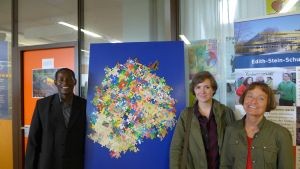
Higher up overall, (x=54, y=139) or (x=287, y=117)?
(x=287, y=117)

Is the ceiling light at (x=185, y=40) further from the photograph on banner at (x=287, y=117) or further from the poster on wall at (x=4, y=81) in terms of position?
the poster on wall at (x=4, y=81)

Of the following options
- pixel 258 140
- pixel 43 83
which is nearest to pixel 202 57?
pixel 258 140

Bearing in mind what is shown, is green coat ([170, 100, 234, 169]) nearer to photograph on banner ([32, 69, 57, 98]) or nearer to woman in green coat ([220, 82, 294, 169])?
woman in green coat ([220, 82, 294, 169])

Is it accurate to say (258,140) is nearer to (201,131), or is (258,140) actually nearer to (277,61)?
(201,131)

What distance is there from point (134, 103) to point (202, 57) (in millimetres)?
768

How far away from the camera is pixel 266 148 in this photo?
181cm

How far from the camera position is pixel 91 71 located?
8.47ft

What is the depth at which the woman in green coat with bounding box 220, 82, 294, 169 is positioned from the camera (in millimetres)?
1800

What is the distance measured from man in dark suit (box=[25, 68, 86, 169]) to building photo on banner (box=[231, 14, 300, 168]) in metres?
1.38

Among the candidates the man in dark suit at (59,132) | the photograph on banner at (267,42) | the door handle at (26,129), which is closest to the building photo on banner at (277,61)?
the photograph on banner at (267,42)

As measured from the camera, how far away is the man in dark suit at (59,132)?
240 centimetres

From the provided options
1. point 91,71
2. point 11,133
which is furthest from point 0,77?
point 91,71

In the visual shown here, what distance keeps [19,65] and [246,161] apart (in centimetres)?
311

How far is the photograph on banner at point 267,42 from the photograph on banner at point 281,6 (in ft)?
0.24
